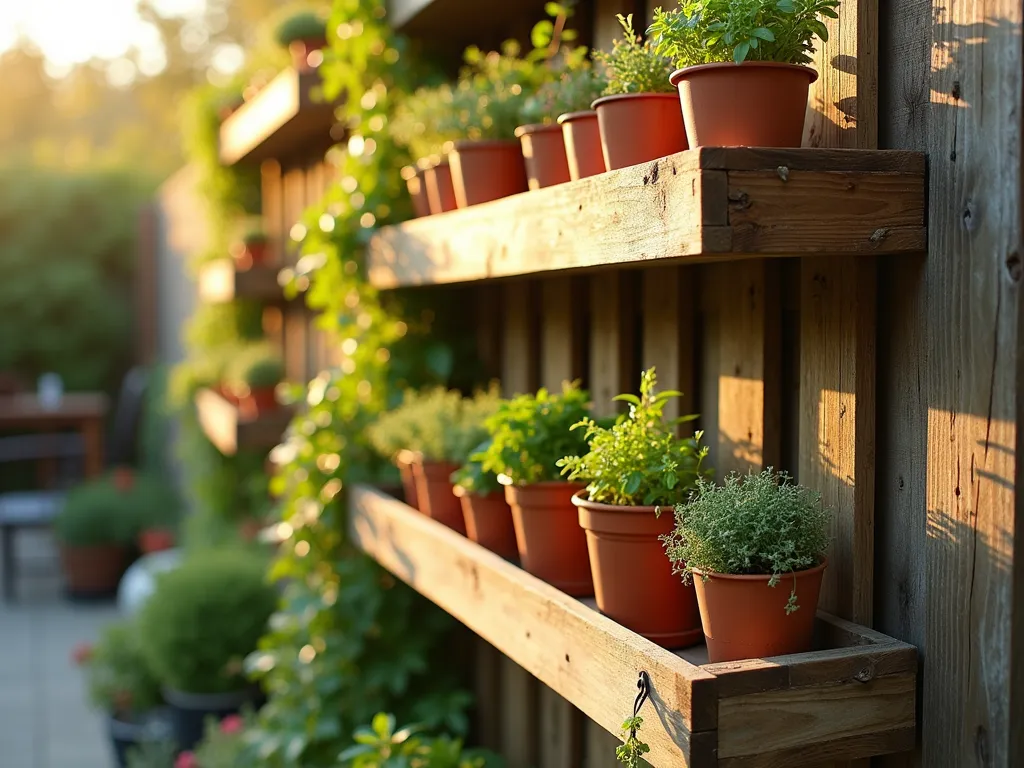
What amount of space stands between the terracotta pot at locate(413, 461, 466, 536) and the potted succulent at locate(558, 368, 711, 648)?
0.63 m

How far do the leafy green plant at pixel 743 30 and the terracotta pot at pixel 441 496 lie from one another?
39.9 inches

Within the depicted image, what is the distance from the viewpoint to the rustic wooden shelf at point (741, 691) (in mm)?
1151

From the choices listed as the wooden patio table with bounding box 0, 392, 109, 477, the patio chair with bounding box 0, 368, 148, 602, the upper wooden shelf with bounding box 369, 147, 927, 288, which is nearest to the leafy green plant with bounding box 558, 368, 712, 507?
the upper wooden shelf with bounding box 369, 147, 927, 288

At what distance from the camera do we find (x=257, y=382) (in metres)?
4.00

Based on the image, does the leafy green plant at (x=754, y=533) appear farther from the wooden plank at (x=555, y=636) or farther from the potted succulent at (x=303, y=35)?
the potted succulent at (x=303, y=35)

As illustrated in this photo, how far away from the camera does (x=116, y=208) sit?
28.1 ft

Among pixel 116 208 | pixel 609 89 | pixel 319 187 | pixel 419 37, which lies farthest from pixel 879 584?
pixel 116 208

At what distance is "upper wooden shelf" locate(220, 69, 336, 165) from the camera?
125 inches

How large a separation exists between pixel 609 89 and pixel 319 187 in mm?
2508

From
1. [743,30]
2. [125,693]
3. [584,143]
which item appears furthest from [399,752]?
[125,693]

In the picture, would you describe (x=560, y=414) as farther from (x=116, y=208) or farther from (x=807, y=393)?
(x=116, y=208)

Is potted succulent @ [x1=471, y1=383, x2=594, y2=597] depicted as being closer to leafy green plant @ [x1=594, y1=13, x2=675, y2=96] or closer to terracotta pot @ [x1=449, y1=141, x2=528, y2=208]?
terracotta pot @ [x1=449, y1=141, x2=528, y2=208]

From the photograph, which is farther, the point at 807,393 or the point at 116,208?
the point at 116,208

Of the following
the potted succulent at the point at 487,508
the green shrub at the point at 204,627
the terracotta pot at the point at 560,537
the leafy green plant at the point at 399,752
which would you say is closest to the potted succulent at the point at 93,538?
the green shrub at the point at 204,627
